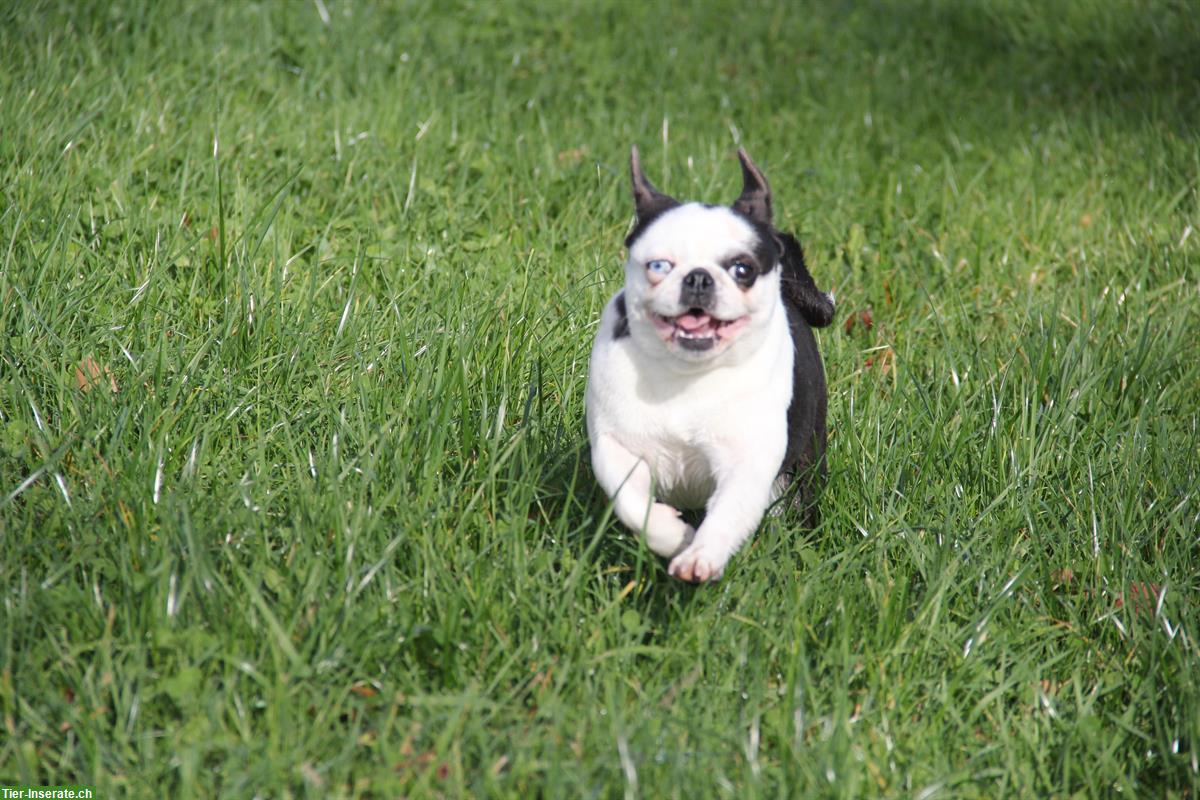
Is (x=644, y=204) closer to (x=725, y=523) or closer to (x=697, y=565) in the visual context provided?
(x=725, y=523)

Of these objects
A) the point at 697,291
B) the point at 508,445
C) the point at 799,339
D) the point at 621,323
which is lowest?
the point at 508,445

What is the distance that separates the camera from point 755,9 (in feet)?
26.2

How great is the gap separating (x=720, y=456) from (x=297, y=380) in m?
1.37

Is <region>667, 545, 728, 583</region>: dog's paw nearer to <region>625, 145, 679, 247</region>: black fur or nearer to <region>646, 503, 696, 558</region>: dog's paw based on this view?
<region>646, 503, 696, 558</region>: dog's paw

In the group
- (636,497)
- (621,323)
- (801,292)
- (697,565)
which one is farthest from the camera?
(801,292)

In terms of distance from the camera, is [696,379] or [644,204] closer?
[696,379]

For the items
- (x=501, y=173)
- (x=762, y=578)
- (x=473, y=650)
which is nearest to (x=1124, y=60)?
(x=501, y=173)

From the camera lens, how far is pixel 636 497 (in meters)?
2.95

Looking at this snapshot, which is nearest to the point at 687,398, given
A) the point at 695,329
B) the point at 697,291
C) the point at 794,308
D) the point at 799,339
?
the point at 695,329

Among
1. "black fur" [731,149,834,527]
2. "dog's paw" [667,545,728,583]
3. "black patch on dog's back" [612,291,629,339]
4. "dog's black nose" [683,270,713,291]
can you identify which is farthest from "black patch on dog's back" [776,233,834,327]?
"dog's paw" [667,545,728,583]

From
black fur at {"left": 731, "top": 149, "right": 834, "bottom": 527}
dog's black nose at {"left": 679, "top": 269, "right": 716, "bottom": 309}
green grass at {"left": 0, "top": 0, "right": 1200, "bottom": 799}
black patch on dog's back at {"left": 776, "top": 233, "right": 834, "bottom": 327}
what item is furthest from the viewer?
black patch on dog's back at {"left": 776, "top": 233, "right": 834, "bottom": 327}

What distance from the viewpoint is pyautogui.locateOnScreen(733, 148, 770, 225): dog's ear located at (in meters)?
3.08

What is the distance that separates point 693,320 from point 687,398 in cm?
22

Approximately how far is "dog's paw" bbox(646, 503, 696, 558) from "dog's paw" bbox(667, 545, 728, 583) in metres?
0.12
